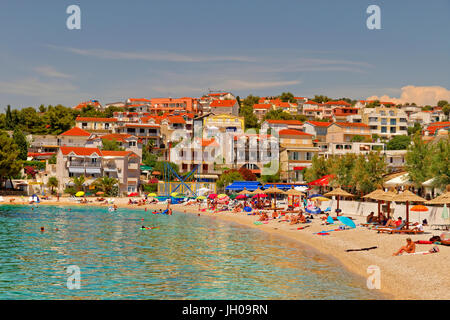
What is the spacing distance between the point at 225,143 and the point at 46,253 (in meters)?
65.2

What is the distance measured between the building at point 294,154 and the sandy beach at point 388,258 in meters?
46.6

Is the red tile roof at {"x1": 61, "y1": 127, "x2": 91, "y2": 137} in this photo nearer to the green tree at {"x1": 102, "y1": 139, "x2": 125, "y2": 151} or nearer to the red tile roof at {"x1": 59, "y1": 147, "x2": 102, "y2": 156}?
the green tree at {"x1": 102, "y1": 139, "x2": 125, "y2": 151}

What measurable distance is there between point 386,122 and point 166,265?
113809 millimetres

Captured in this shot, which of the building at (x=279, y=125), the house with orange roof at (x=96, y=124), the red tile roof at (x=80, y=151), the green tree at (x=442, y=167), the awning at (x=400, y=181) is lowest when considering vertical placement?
the awning at (x=400, y=181)

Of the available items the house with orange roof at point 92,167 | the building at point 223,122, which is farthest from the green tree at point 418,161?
the building at point 223,122

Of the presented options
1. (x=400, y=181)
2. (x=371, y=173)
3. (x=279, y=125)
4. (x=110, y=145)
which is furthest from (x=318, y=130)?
(x=400, y=181)

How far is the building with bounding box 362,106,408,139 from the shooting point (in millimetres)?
127812

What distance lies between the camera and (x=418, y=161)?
4138 cm

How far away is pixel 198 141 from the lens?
94000mm

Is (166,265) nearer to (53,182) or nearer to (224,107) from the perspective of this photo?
(53,182)

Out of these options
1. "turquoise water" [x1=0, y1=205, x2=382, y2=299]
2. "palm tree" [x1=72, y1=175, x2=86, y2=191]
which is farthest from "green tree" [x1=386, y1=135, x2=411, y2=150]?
"turquoise water" [x1=0, y1=205, x2=382, y2=299]

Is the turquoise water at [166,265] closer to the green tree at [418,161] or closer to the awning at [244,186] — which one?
the green tree at [418,161]

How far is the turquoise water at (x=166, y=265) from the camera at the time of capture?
20.0 m
